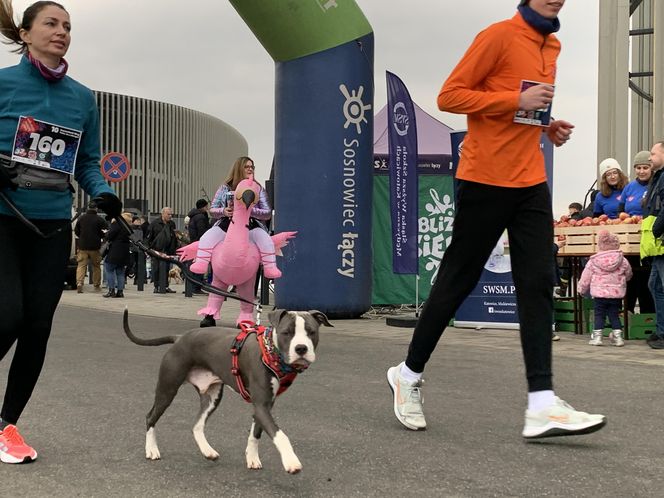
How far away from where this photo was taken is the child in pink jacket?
8898 millimetres

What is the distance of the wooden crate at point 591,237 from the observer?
898 centimetres

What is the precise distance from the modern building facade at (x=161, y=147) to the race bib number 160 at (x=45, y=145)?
3166 inches

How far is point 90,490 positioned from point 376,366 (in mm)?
4031

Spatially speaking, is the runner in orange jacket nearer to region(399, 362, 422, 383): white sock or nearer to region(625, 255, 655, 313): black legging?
region(399, 362, 422, 383): white sock

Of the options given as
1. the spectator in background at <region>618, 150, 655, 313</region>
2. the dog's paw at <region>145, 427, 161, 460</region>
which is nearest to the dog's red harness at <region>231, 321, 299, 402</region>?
the dog's paw at <region>145, 427, 161, 460</region>

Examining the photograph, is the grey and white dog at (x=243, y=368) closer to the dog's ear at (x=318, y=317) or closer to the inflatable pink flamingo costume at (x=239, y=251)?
the dog's ear at (x=318, y=317)

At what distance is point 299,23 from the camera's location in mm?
11578

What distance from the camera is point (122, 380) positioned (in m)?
6.25

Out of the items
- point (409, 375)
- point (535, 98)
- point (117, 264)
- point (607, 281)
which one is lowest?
point (409, 375)

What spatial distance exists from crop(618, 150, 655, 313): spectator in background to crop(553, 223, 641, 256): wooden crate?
0.36 meters

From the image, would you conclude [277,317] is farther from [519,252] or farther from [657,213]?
[657,213]

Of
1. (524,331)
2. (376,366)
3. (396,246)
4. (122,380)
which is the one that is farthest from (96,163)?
(396,246)

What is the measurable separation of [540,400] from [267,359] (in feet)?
4.83

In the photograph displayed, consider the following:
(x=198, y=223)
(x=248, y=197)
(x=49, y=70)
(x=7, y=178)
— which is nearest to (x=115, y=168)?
(x=198, y=223)
